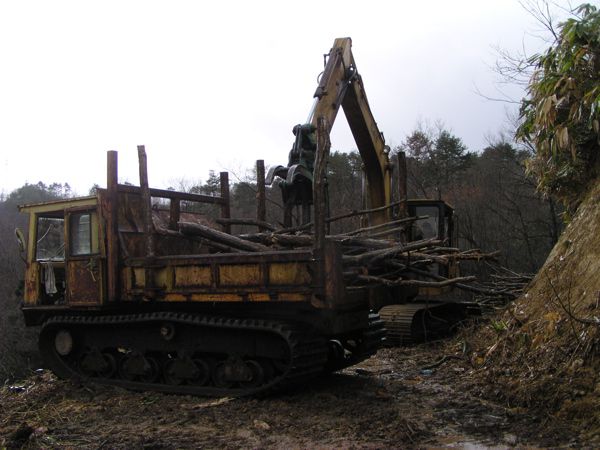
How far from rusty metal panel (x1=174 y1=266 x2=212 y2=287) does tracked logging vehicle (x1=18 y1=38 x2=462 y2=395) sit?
15 millimetres

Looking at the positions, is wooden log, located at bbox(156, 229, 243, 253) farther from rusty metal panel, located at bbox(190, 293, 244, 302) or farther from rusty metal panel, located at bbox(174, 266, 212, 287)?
rusty metal panel, located at bbox(190, 293, 244, 302)

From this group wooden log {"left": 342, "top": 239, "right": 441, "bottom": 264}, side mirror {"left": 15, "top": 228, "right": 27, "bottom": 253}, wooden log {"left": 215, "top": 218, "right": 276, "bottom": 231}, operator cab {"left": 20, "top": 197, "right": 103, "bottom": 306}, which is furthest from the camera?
wooden log {"left": 215, "top": 218, "right": 276, "bottom": 231}

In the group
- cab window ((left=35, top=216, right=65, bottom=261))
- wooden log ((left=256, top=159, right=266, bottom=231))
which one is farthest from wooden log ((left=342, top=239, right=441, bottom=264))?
cab window ((left=35, top=216, right=65, bottom=261))

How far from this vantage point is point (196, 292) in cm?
680

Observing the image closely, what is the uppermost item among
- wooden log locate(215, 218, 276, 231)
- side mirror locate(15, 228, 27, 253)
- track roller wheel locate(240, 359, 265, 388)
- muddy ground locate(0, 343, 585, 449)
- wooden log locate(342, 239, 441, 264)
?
wooden log locate(215, 218, 276, 231)

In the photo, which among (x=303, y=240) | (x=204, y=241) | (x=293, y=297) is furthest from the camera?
(x=204, y=241)

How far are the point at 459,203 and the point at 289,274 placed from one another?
85.8ft

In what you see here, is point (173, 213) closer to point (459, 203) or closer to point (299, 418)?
point (299, 418)

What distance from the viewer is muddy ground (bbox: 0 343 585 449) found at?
200 inches

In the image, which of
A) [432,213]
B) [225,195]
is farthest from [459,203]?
[225,195]

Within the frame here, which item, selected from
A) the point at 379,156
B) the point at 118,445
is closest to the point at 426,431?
the point at 118,445

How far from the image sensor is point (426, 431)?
5.21m

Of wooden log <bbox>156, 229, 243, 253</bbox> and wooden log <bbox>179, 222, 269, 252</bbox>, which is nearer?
wooden log <bbox>179, 222, 269, 252</bbox>

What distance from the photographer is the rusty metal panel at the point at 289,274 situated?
240 inches
